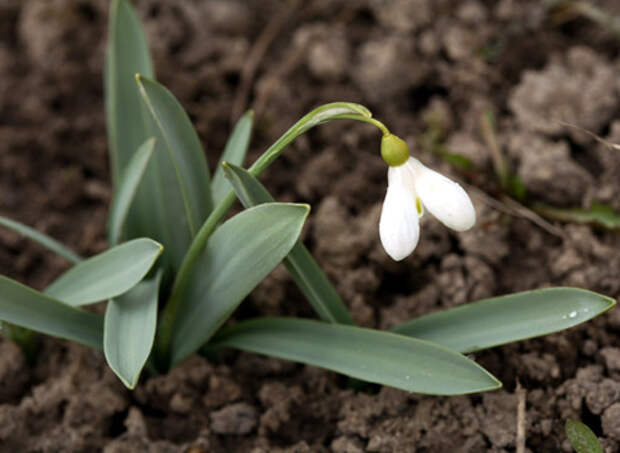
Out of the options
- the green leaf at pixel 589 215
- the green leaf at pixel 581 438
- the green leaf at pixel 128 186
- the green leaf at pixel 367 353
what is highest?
the green leaf at pixel 128 186

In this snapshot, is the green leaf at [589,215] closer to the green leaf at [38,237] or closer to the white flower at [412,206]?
the white flower at [412,206]

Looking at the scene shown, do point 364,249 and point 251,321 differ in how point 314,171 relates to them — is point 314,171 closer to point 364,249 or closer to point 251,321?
point 364,249

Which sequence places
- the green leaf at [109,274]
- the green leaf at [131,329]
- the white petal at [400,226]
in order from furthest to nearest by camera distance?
the green leaf at [109,274] → the green leaf at [131,329] → the white petal at [400,226]

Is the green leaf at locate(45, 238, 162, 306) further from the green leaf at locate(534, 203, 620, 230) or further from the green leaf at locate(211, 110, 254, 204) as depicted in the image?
the green leaf at locate(534, 203, 620, 230)

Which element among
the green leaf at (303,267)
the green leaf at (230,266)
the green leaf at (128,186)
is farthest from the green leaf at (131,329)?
the green leaf at (303,267)

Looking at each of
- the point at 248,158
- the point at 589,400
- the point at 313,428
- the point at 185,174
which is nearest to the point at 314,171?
the point at 248,158

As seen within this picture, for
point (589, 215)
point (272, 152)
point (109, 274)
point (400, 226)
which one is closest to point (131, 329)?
point (109, 274)
